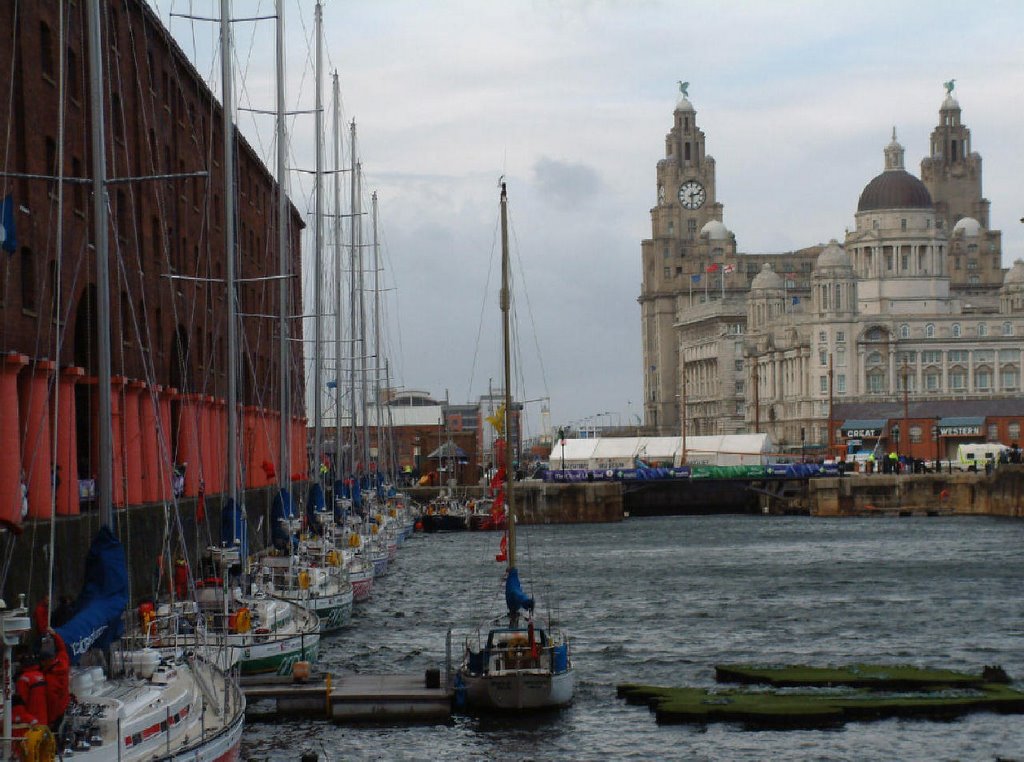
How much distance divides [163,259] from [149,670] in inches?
1452

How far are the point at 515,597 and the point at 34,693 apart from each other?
55.3 ft

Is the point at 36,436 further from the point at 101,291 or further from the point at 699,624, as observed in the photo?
the point at 699,624

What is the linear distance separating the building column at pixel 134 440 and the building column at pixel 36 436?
22.2ft

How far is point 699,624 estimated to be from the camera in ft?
194

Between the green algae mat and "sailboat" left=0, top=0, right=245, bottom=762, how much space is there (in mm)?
12361

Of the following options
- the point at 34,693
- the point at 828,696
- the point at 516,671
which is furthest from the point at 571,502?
the point at 34,693

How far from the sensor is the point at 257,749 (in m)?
35.9

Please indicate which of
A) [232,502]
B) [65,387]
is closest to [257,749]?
[232,502]

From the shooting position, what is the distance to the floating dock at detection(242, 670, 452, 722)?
38.3 m

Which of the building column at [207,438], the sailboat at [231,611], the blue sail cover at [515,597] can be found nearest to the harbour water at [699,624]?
the blue sail cover at [515,597]

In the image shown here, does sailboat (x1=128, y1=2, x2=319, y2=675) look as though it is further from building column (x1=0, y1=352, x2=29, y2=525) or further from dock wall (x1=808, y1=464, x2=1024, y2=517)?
dock wall (x1=808, y1=464, x2=1024, y2=517)

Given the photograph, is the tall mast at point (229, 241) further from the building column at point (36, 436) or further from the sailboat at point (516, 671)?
the sailboat at point (516, 671)

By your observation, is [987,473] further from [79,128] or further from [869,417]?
[79,128]

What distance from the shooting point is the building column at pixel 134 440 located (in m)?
53.9
